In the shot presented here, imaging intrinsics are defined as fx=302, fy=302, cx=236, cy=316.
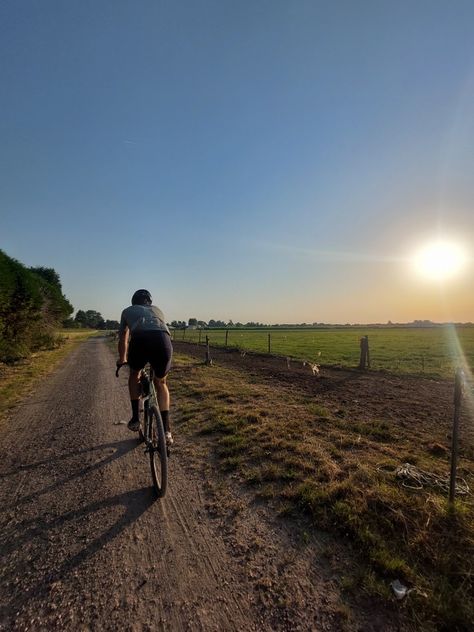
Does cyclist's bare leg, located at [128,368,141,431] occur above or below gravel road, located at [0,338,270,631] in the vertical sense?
above

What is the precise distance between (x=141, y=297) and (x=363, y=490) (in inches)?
161

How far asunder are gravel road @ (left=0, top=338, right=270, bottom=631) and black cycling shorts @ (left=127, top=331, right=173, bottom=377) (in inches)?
65.8

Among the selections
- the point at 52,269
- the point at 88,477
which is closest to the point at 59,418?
the point at 88,477

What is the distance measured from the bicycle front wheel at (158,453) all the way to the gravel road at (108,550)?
0.19 metres

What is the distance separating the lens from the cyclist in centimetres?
416

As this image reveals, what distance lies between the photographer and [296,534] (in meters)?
3.17

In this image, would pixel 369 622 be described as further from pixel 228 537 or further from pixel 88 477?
pixel 88 477

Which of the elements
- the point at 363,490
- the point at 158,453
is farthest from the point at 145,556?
the point at 363,490

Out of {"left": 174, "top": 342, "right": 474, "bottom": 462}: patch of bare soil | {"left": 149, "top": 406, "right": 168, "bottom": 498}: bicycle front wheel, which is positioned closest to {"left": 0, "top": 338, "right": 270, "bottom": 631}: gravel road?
{"left": 149, "top": 406, "right": 168, "bottom": 498}: bicycle front wheel

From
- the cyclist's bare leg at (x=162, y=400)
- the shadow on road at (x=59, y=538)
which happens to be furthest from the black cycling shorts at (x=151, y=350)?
the shadow on road at (x=59, y=538)

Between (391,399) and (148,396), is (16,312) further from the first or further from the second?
(391,399)

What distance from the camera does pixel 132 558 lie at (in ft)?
9.37

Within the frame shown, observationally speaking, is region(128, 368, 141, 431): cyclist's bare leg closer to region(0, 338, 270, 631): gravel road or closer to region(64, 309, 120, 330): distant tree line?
region(0, 338, 270, 631): gravel road

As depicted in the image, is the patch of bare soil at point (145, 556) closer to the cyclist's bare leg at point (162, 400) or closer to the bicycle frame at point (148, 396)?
the bicycle frame at point (148, 396)
